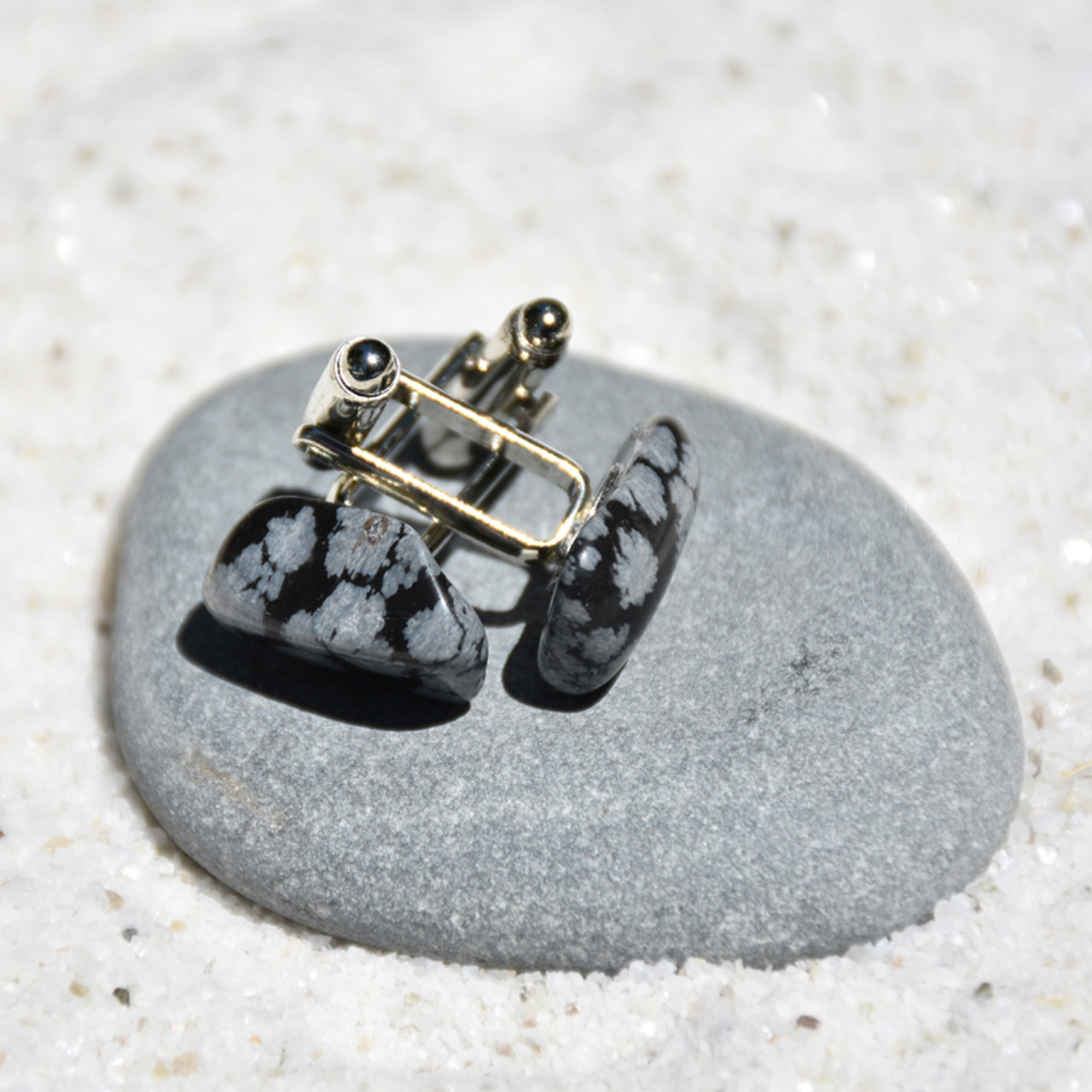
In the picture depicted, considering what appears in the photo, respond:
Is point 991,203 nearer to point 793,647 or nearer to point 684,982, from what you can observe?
point 793,647

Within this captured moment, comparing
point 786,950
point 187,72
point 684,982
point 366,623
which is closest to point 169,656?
point 366,623

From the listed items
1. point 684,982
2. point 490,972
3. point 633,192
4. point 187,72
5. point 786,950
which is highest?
point 633,192

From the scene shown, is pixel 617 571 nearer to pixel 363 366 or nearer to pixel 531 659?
pixel 531 659

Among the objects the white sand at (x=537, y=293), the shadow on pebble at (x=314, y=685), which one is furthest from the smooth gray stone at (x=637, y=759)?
the white sand at (x=537, y=293)

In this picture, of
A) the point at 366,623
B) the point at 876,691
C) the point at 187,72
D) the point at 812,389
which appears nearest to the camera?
the point at 366,623

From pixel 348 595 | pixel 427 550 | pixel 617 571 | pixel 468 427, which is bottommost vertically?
pixel 348 595

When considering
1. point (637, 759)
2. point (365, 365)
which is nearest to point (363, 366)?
point (365, 365)

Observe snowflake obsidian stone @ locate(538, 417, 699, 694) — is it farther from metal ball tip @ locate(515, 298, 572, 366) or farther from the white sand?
the white sand

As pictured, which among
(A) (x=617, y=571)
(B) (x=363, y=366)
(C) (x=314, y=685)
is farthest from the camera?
(C) (x=314, y=685)
